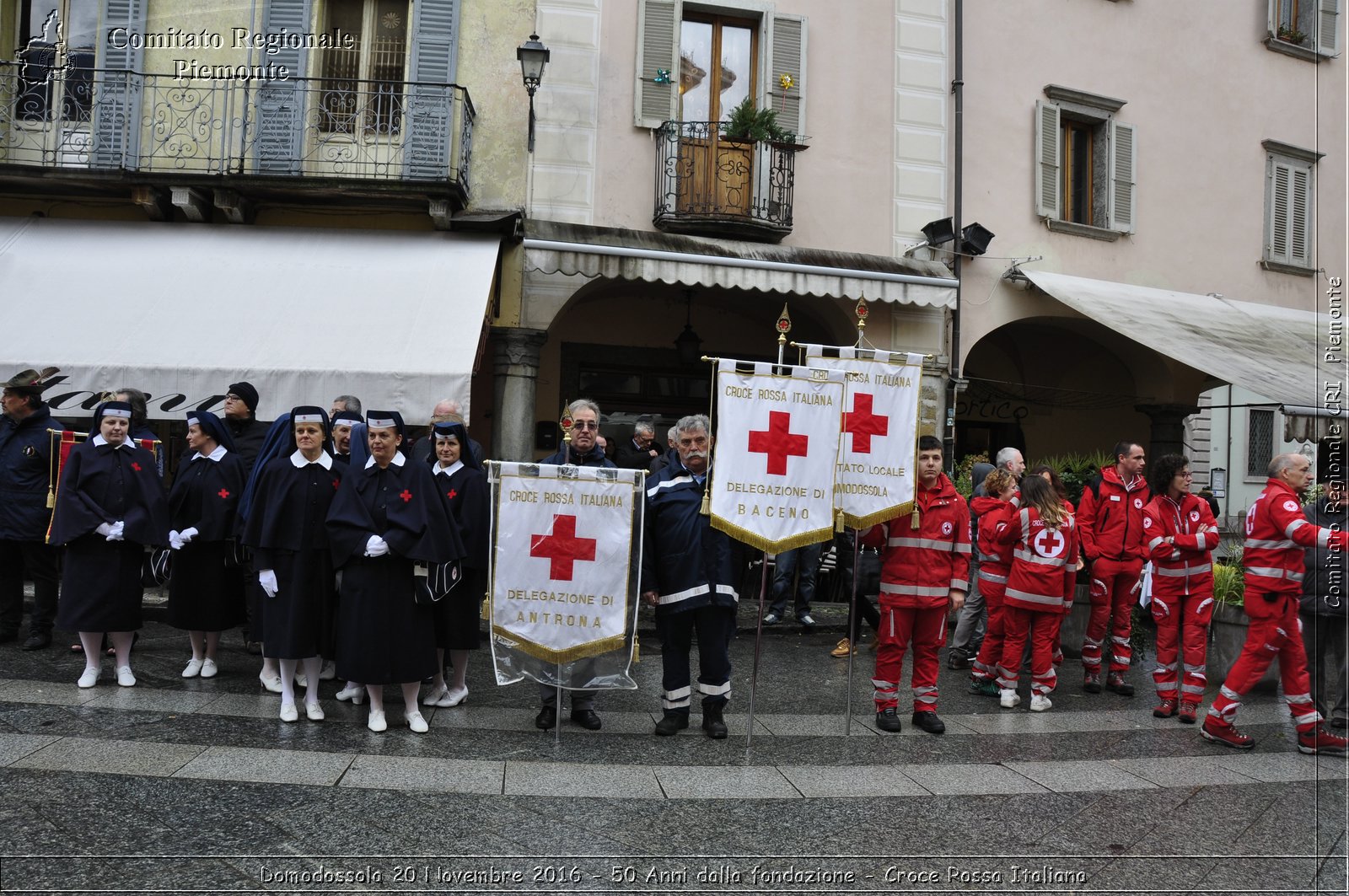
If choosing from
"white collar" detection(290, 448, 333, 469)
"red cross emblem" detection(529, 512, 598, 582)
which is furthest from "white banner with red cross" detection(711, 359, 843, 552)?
"white collar" detection(290, 448, 333, 469)

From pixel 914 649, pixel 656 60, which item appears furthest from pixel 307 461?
pixel 656 60

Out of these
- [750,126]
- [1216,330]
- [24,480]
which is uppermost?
[750,126]

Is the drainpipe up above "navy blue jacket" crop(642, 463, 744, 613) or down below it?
above

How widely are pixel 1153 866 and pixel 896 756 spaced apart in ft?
5.79

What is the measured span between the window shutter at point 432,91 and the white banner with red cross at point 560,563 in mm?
6620

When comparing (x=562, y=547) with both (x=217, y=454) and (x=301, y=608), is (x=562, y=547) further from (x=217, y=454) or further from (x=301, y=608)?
(x=217, y=454)

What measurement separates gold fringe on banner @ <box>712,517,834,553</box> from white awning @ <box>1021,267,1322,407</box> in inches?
294

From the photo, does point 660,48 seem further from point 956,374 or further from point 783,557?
point 783,557

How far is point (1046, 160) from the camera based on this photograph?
14281 millimetres

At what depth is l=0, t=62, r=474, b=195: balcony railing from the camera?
11766 mm

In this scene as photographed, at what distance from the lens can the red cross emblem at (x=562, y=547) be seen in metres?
6.03

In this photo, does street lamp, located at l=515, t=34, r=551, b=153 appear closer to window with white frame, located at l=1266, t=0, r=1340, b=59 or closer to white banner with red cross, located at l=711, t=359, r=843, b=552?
white banner with red cross, located at l=711, t=359, r=843, b=552

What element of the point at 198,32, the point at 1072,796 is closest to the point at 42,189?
the point at 198,32

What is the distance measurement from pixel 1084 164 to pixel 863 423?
10.6m
